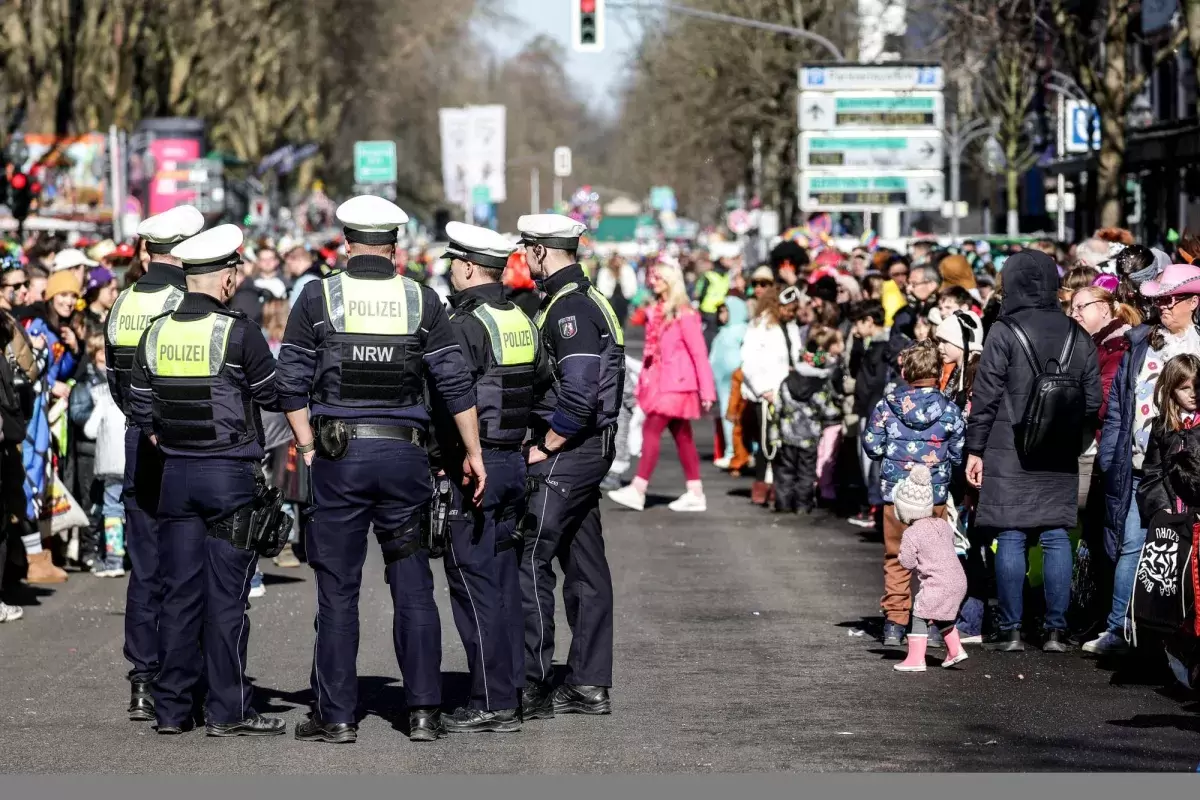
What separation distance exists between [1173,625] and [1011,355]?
1793 mm

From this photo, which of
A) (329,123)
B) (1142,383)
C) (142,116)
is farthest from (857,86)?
(329,123)

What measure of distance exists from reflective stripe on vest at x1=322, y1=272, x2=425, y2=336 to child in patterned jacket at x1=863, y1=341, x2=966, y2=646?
114 inches

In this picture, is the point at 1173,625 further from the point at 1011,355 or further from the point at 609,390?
the point at 609,390

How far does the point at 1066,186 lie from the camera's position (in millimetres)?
47875

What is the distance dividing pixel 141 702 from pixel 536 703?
1.53 meters

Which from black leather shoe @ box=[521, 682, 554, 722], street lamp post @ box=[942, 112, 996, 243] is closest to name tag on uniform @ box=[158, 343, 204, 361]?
black leather shoe @ box=[521, 682, 554, 722]

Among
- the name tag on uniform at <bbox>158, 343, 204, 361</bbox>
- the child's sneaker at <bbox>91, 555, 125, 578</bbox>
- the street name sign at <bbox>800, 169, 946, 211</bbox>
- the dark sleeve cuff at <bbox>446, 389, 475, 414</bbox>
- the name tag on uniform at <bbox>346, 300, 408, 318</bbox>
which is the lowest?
the child's sneaker at <bbox>91, 555, 125, 578</bbox>

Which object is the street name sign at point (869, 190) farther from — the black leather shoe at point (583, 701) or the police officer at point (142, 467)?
the black leather shoe at point (583, 701)

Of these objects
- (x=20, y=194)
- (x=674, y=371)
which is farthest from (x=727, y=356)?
(x=20, y=194)

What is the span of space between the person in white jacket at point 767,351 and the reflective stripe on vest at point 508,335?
26.8ft

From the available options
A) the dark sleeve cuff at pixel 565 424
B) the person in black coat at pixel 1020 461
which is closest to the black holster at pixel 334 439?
the dark sleeve cuff at pixel 565 424

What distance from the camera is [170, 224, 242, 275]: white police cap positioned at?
815cm

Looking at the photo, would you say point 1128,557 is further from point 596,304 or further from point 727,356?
point 727,356

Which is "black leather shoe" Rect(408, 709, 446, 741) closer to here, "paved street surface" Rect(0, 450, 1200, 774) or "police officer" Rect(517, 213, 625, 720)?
"paved street surface" Rect(0, 450, 1200, 774)
